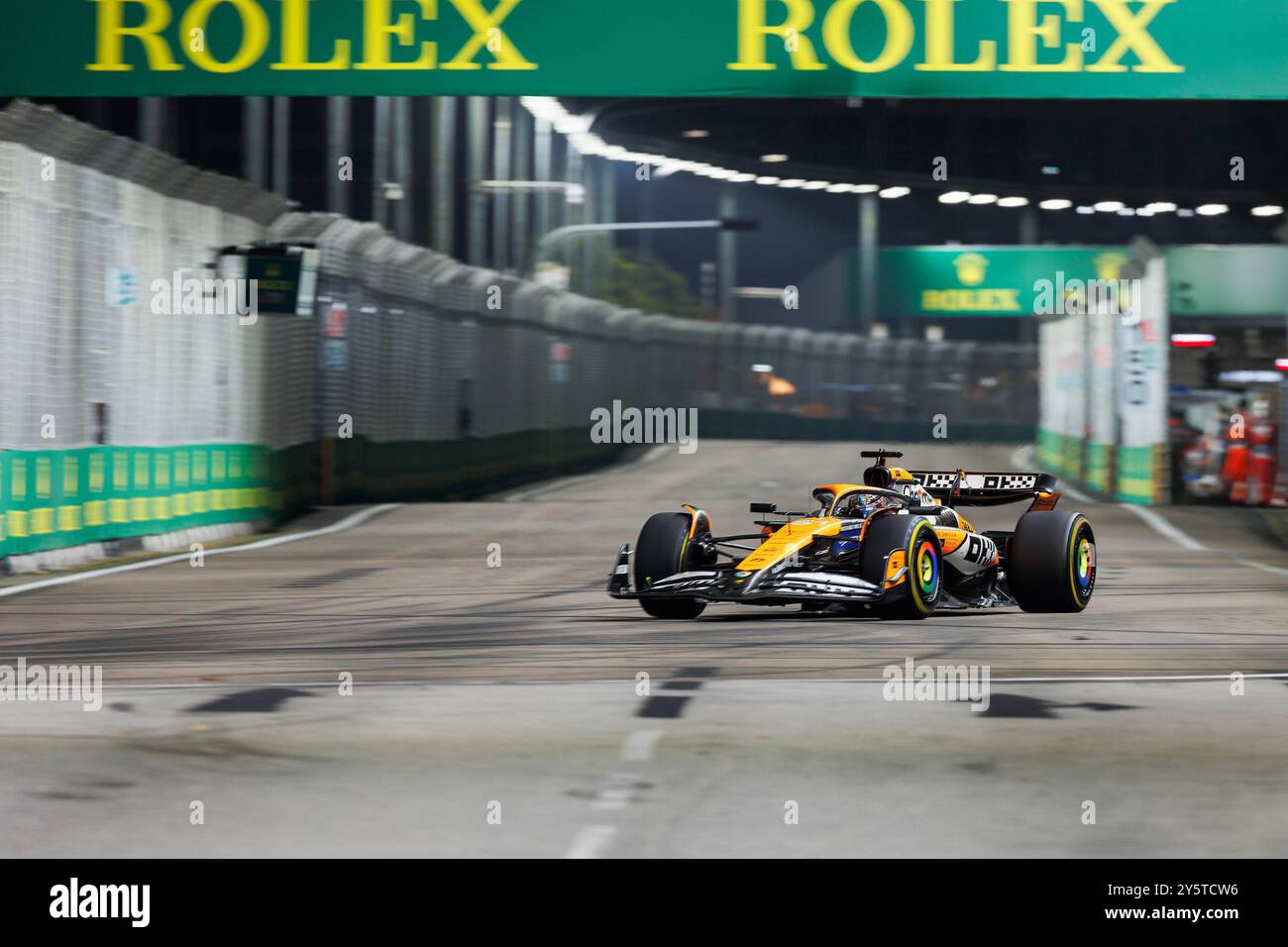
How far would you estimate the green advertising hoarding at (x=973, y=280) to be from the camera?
4191 centimetres

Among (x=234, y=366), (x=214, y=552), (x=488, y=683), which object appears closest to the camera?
(x=488, y=683)

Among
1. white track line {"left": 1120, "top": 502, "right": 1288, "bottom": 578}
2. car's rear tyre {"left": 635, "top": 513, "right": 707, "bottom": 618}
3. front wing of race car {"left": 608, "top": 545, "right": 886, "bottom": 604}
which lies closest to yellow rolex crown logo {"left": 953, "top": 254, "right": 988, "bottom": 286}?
white track line {"left": 1120, "top": 502, "right": 1288, "bottom": 578}

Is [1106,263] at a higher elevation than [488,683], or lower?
higher

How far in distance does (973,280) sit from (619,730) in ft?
117

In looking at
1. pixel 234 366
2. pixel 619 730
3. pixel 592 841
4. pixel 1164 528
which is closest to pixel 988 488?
pixel 619 730

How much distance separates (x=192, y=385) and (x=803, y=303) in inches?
1471

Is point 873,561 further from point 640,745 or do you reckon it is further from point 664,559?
point 640,745

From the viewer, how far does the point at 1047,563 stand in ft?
43.2

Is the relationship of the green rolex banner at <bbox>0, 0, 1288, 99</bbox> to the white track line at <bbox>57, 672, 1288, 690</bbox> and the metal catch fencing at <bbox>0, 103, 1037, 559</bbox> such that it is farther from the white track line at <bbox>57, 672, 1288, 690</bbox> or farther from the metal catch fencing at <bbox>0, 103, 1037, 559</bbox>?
the white track line at <bbox>57, 672, 1288, 690</bbox>

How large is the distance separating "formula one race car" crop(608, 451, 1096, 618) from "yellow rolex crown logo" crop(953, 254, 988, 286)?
29300 millimetres

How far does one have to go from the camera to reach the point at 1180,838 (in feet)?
19.7

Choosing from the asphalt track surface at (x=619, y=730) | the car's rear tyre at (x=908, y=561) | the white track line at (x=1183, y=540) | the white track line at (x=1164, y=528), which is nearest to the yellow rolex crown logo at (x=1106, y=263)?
the white track line at (x=1183, y=540)

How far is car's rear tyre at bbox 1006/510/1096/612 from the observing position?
13125 millimetres
